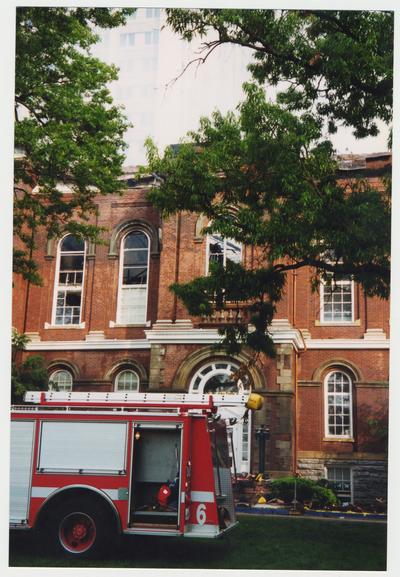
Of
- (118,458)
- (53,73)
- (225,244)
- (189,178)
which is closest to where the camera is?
(118,458)

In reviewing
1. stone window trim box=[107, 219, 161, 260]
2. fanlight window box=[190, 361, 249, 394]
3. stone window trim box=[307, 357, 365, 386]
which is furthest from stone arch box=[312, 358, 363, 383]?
stone window trim box=[107, 219, 161, 260]

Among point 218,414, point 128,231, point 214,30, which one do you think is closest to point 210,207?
point 214,30

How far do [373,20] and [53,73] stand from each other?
6001 millimetres

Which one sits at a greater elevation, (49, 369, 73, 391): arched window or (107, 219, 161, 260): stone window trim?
(107, 219, 161, 260): stone window trim

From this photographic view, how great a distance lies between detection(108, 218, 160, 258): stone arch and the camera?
19.4m

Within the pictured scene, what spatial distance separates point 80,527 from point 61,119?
7561 millimetres

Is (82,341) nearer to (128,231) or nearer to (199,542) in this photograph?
(128,231)

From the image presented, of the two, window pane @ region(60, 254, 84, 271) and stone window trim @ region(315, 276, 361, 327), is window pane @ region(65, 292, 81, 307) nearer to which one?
window pane @ region(60, 254, 84, 271)

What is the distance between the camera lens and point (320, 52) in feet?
34.4

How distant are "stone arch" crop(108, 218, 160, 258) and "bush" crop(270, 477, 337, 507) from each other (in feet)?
24.5

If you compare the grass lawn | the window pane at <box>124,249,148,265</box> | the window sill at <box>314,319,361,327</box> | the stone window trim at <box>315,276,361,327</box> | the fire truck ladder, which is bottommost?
the grass lawn

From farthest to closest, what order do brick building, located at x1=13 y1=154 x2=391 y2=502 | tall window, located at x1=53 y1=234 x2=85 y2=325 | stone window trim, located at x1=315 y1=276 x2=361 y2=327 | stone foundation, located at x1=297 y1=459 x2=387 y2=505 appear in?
1. tall window, located at x1=53 y1=234 x2=85 y2=325
2. stone window trim, located at x1=315 y1=276 x2=361 y2=327
3. brick building, located at x1=13 y1=154 x2=391 y2=502
4. stone foundation, located at x1=297 y1=459 x2=387 y2=505

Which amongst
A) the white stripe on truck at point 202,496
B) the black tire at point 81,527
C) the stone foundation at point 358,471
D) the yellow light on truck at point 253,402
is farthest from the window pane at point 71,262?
the white stripe on truck at point 202,496

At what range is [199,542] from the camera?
991cm
